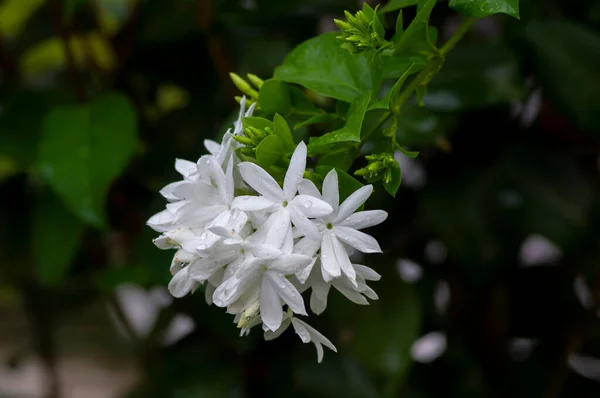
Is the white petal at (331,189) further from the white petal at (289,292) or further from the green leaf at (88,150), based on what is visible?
the green leaf at (88,150)

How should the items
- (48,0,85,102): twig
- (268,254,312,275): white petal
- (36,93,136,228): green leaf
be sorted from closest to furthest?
(268,254,312,275): white petal, (36,93,136,228): green leaf, (48,0,85,102): twig

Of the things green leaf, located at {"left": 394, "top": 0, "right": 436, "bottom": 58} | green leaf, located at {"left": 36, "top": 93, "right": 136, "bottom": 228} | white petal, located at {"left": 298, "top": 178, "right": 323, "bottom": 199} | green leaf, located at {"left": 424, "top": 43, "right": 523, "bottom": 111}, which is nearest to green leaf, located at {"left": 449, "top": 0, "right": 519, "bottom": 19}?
green leaf, located at {"left": 394, "top": 0, "right": 436, "bottom": 58}

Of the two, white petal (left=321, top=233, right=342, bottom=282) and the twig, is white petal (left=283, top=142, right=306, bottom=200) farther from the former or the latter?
the twig

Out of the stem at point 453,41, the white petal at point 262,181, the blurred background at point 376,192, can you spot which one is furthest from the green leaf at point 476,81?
the white petal at point 262,181

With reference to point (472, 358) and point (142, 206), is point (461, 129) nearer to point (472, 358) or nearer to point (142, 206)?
point (472, 358)

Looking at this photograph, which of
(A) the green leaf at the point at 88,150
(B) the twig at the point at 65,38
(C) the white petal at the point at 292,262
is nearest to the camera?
(C) the white petal at the point at 292,262

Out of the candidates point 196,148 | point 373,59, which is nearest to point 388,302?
point 196,148

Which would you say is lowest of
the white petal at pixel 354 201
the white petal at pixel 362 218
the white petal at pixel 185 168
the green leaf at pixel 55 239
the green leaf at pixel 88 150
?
the green leaf at pixel 55 239

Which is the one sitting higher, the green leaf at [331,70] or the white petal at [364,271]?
the green leaf at [331,70]
